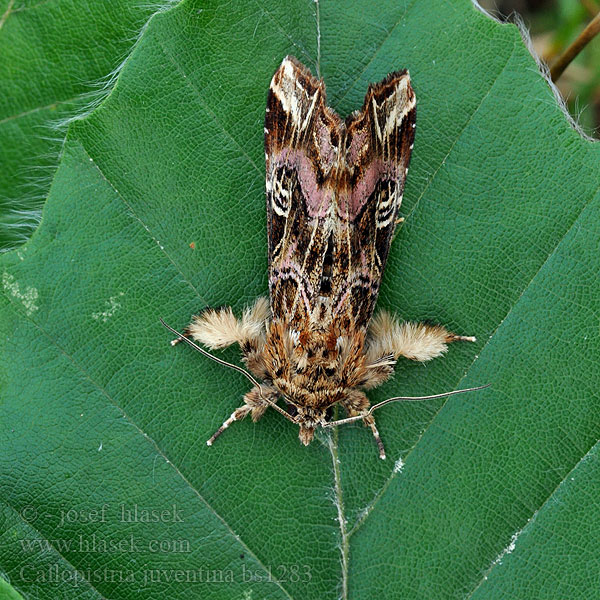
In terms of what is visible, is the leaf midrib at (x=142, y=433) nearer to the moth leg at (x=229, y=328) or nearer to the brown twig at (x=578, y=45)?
the moth leg at (x=229, y=328)

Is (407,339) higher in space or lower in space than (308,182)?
lower

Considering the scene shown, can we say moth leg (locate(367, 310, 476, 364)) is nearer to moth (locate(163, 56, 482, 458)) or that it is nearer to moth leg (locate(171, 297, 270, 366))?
moth (locate(163, 56, 482, 458))

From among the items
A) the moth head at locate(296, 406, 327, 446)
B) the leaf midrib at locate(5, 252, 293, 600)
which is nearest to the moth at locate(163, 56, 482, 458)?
the moth head at locate(296, 406, 327, 446)

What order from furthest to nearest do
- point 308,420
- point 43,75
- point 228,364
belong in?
point 43,75, point 228,364, point 308,420

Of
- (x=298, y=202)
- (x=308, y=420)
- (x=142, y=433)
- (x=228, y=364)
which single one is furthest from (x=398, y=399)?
(x=142, y=433)

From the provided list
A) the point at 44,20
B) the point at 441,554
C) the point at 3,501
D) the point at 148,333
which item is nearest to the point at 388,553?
the point at 441,554

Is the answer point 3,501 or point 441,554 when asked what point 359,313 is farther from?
point 3,501

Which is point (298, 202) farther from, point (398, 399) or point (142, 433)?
point (142, 433)
